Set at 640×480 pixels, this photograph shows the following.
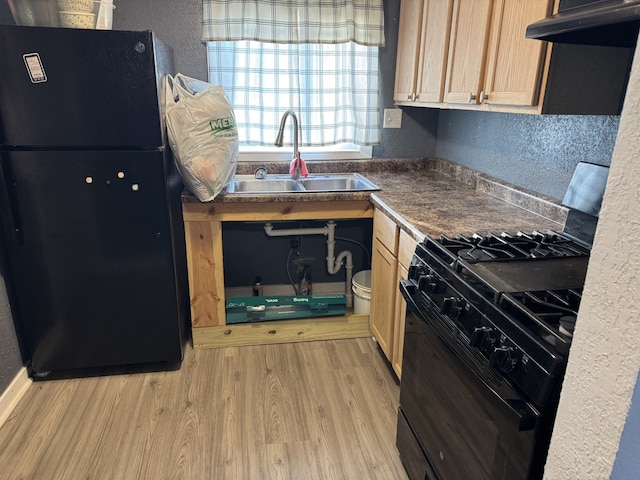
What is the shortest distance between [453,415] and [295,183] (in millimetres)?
1734

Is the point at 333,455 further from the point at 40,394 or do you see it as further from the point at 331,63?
the point at 331,63

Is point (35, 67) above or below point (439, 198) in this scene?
above

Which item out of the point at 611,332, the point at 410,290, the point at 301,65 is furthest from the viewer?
the point at 301,65

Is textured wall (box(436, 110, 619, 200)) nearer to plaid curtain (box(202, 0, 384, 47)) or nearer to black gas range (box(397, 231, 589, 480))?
black gas range (box(397, 231, 589, 480))

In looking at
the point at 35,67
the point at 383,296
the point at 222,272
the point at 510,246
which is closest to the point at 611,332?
the point at 510,246

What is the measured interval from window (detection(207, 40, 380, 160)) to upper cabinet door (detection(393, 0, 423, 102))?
146 millimetres

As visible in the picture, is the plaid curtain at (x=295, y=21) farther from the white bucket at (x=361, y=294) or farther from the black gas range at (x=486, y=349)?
the black gas range at (x=486, y=349)

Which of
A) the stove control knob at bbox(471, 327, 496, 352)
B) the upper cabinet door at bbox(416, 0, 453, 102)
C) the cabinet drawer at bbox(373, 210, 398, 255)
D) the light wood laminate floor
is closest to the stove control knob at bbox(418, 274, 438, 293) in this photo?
the stove control knob at bbox(471, 327, 496, 352)

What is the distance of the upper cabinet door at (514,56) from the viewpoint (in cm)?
145

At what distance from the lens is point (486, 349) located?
1.04m

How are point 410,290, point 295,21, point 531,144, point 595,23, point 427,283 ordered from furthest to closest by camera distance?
point 295,21 < point 531,144 < point 410,290 < point 427,283 < point 595,23

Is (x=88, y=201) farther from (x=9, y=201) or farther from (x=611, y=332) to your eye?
(x=611, y=332)

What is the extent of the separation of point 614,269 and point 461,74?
1584 millimetres

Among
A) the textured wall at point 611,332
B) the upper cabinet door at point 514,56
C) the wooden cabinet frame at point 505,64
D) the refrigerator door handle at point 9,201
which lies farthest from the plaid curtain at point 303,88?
the textured wall at point 611,332
